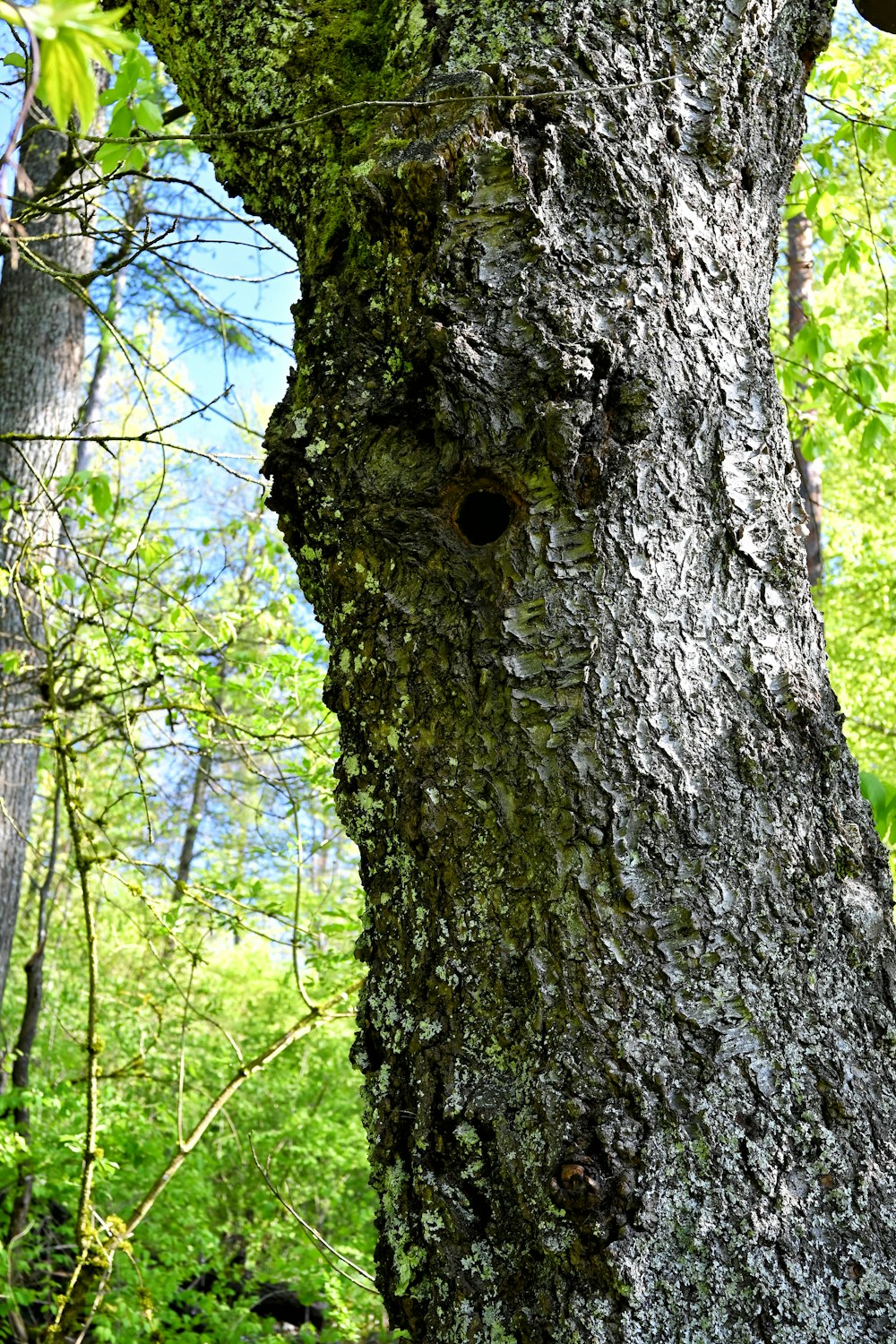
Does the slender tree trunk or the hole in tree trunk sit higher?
the slender tree trunk

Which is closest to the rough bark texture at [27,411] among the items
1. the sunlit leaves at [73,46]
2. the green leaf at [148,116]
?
the green leaf at [148,116]

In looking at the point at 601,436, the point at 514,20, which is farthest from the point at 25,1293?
the point at 514,20

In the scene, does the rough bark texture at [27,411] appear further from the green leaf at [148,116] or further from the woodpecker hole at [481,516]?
the woodpecker hole at [481,516]

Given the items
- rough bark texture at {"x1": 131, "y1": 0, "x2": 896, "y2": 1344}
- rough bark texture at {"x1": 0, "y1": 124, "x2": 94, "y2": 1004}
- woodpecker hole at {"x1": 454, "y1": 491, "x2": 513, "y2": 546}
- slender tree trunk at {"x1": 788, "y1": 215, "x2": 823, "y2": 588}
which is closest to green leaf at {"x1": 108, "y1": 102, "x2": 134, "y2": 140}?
rough bark texture at {"x1": 131, "y1": 0, "x2": 896, "y2": 1344}

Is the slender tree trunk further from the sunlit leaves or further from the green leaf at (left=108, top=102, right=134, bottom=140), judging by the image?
the sunlit leaves

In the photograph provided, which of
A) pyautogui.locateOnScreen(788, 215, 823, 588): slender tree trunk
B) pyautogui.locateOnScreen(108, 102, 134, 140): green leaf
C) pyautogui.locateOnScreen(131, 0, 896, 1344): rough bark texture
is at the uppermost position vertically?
pyautogui.locateOnScreen(788, 215, 823, 588): slender tree trunk

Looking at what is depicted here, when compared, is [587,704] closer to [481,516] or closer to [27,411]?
[481,516]

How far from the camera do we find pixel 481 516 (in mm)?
1230

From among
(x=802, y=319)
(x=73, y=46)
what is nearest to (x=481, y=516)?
(x=73, y=46)

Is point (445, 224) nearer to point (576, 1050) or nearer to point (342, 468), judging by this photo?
point (342, 468)

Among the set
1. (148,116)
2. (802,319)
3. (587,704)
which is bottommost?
(587,704)

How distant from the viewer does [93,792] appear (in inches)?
482

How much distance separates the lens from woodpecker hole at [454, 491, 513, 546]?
1.21 m

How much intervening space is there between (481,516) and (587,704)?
0.28m
